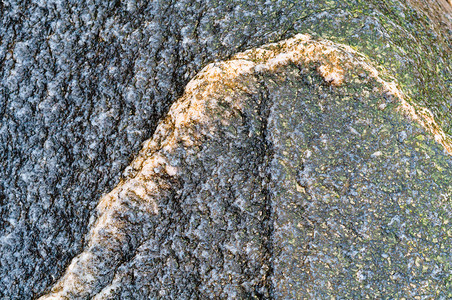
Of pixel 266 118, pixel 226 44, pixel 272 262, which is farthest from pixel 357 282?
pixel 226 44

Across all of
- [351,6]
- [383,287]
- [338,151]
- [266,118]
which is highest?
[351,6]

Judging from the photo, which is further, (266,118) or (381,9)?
(381,9)

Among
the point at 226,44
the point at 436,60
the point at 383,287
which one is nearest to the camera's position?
the point at 383,287

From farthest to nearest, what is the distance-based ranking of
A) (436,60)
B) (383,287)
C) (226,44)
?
(436,60), (226,44), (383,287)

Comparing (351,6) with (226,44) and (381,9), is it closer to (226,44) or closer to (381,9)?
(381,9)
